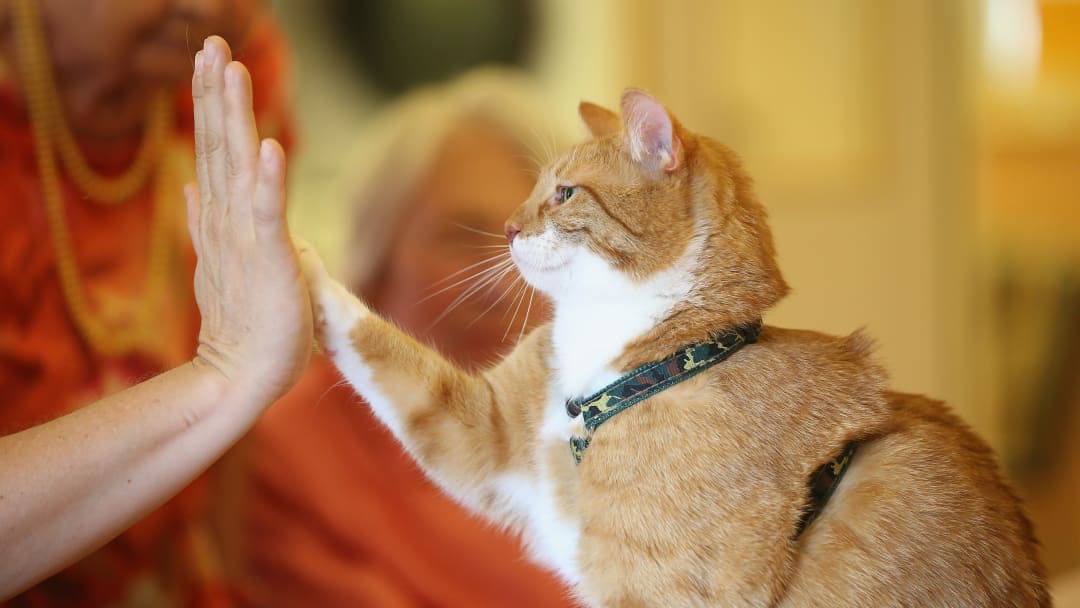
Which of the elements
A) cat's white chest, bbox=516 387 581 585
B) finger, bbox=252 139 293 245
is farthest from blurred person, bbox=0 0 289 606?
cat's white chest, bbox=516 387 581 585

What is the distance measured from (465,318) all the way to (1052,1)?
123 inches

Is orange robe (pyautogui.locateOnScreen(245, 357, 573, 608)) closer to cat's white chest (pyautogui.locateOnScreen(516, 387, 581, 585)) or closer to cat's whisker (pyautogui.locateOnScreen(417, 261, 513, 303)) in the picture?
cat's whisker (pyautogui.locateOnScreen(417, 261, 513, 303))

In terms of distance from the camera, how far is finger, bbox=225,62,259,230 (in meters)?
0.71

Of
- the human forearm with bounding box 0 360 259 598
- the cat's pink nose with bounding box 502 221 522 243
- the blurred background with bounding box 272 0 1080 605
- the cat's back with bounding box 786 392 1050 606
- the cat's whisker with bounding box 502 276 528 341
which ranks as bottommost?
the blurred background with bounding box 272 0 1080 605

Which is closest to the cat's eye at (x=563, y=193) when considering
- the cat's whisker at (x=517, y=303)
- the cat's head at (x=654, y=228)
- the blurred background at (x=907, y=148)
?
the cat's head at (x=654, y=228)

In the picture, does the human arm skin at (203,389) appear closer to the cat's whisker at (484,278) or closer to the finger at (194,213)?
the finger at (194,213)

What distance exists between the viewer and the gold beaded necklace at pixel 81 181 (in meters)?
0.94

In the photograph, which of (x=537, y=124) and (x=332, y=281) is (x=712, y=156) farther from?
(x=537, y=124)

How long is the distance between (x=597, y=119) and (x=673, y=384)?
316mm

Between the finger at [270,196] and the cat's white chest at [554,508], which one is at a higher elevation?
the finger at [270,196]

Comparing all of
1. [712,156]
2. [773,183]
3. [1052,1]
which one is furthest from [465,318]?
[1052,1]

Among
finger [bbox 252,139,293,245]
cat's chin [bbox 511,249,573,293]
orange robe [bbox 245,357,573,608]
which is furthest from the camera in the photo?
orange robe [bbox 245,357,573,608]

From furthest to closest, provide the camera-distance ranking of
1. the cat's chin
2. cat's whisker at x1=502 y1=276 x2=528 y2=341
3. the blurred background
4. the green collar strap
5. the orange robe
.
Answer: the blurred background
the orange robe
cat's whisker at x1=502 y1=276 x2=528 y2=341
the cat's chin
the green collar strap

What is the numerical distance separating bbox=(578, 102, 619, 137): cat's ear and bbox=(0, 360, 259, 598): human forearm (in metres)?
0.42
